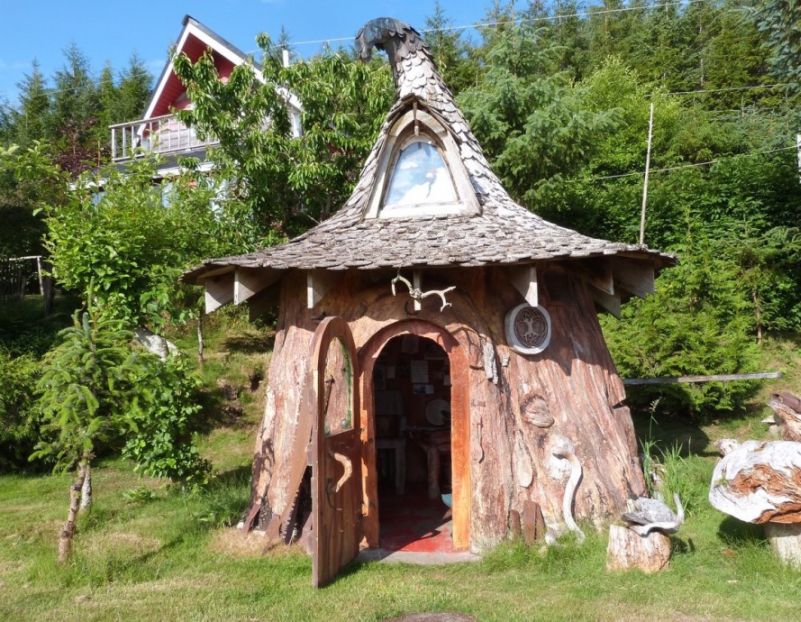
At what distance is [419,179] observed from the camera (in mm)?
7320

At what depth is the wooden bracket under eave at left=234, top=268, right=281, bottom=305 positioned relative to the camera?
6.40 metres

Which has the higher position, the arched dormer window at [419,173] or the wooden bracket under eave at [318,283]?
the arched dormer window at [419,173]

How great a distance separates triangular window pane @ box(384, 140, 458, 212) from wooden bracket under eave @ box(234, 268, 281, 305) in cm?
152

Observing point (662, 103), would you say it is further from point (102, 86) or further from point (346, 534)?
point (102, 86)

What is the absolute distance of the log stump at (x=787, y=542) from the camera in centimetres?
526

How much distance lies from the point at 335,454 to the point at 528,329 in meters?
2.15

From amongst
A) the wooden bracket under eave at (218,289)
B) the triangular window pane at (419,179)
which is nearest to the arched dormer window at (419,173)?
the triangular window pane at (419,179)

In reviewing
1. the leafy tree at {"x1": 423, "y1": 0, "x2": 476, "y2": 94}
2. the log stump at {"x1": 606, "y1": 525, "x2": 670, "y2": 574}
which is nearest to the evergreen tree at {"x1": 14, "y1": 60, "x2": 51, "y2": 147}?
the leafy tree at {"x1": 423, "y1": 0, "x2": 476, "y2": 94}

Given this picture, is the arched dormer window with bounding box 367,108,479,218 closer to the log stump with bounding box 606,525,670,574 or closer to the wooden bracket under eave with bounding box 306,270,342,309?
the wooden bracket under eave with bounding box 306,270,342,309

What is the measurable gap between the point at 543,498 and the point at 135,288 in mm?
5540

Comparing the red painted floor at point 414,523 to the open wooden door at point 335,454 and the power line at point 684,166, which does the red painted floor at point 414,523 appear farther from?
the power line at point 684,166

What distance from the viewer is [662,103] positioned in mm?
22453

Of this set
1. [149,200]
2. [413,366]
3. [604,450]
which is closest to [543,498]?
[604,450]

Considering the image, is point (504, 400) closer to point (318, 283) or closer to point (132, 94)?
point (318, 283)
